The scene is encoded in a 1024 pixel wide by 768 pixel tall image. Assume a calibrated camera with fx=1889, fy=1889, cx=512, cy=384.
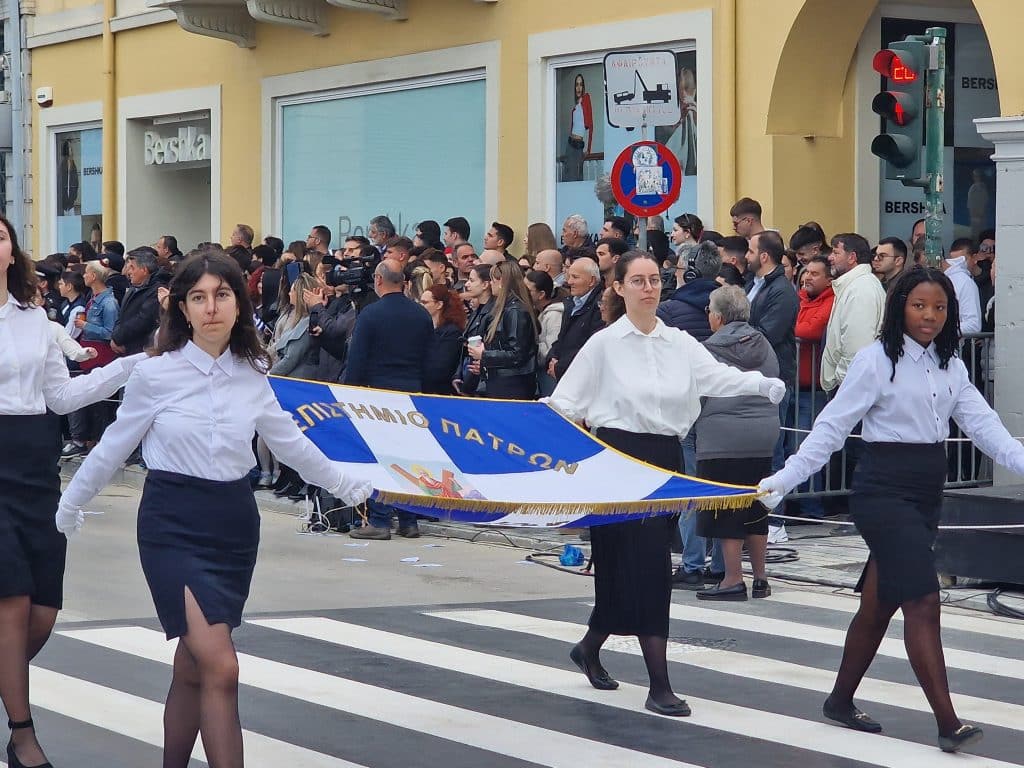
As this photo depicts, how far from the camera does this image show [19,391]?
7.20 metres

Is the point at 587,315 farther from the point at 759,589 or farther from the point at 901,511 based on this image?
the point at 901,511

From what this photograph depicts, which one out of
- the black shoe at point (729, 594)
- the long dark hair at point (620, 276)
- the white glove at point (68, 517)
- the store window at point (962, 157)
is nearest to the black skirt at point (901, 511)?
the long dark hair at point (620, 276)

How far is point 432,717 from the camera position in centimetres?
812

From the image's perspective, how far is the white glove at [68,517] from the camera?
6691mm

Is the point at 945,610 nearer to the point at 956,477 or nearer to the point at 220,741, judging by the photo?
the point at 956,477

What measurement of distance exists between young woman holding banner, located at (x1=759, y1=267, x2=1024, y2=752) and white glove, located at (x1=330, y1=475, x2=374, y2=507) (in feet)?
6.04

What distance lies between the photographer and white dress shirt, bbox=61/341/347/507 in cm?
638

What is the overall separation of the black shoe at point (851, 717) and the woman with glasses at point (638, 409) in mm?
774

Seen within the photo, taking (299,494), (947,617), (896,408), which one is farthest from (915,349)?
(299,494)

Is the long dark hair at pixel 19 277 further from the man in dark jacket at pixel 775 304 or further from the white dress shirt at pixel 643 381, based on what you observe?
the man in dark jacket at pixel 775 304

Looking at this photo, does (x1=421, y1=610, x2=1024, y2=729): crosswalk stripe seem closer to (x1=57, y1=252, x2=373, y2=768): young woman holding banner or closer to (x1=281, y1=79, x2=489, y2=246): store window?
(x1=57, y1=252, x2=373, y2=768): young woman holding banner

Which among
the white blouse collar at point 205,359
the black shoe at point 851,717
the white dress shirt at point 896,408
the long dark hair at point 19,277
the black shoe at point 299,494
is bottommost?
the black shoe at point 851,717

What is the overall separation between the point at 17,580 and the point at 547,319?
7585 millimetres

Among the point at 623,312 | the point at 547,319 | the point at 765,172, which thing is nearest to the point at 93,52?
the point at 765,172
